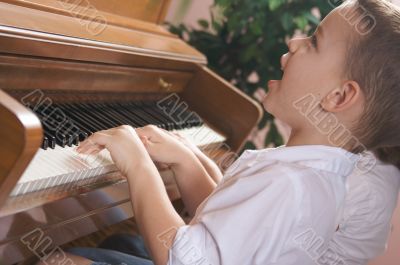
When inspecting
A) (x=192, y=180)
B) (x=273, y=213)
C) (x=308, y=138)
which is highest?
(x=308, y=138)

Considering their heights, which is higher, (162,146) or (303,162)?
(303,162)

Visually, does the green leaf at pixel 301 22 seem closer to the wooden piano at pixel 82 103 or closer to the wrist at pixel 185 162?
the wooden piano at pixel 82 103

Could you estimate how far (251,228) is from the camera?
0.83 m

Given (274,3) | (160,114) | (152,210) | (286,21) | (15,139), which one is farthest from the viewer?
(286,21)

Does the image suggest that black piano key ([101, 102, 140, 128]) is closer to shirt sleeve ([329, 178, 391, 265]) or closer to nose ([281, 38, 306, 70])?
nose ([281, 38, 306, 70])

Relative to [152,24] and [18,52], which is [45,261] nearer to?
[18,52]

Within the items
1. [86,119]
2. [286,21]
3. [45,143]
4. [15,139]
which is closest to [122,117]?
[86,119]

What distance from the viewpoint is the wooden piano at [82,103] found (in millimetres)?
824

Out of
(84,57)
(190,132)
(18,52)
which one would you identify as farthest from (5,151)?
(190,132)

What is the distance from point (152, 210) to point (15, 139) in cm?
34

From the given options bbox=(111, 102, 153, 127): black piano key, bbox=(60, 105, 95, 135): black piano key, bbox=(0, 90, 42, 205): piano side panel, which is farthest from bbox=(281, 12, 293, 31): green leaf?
bbox=(0, 90, 42, 205): piano side panel

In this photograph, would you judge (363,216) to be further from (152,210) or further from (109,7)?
(109,7)

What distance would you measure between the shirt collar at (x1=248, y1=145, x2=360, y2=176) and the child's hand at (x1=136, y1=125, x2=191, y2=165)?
0.35m

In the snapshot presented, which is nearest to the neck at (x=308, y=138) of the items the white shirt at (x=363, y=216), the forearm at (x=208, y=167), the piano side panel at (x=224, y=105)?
the white shirt at (x=363, y=216)
